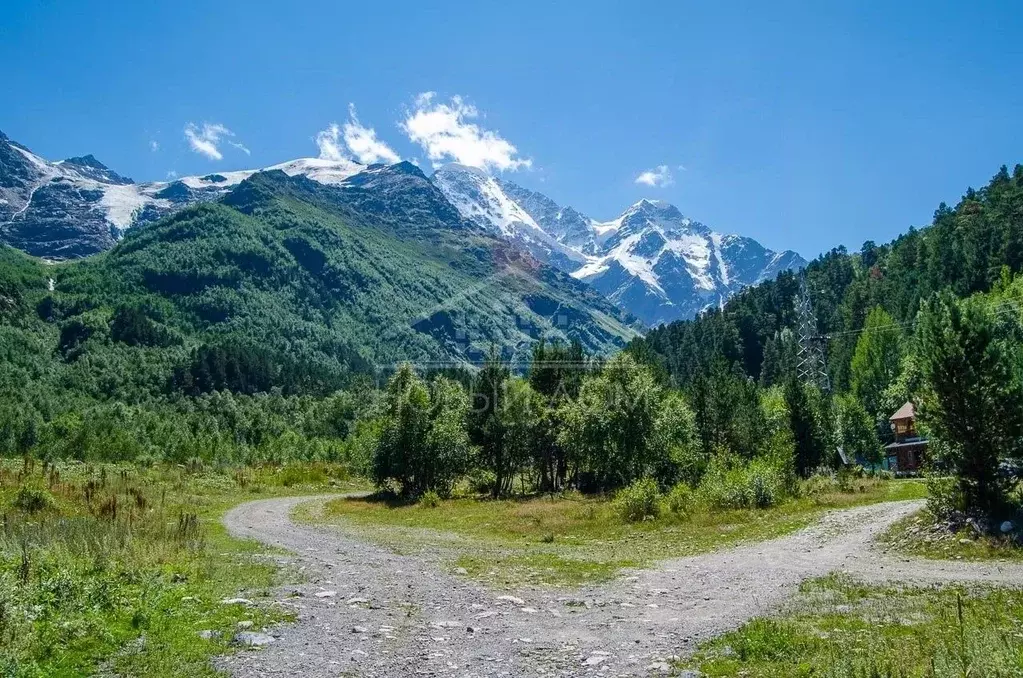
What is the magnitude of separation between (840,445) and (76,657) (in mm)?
97989

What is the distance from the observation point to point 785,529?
96.8 ft

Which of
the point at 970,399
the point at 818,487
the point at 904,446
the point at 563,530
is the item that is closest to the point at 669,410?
the point at 818,487

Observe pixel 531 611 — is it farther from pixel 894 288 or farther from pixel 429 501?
pixel 894 288

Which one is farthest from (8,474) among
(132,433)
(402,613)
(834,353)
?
(834,353)

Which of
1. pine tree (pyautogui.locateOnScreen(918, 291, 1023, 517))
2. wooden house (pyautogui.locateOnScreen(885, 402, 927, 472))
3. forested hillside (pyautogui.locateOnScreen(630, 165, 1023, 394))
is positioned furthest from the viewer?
forested hillside (pyautogui.locateOnScreen(630, 165, 1023, 394))

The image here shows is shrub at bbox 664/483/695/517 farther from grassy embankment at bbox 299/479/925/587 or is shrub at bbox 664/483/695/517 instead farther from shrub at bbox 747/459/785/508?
shrub at bbox 747/459/785/508

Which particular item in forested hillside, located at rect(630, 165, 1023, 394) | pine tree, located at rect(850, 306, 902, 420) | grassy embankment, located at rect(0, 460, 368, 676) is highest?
forested hillside, located at rect(630, 165, 1023, 394)

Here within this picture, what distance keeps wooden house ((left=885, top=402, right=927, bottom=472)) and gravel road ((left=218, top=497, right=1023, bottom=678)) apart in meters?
73.8

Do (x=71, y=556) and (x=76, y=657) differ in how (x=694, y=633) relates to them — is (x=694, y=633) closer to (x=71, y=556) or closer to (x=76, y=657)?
(x=76, y=657)

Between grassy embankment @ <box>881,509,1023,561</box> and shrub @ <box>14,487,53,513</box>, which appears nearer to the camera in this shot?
grassy embankment @ <box>881,509,1023,561</box>

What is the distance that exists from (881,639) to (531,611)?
6.91 meters

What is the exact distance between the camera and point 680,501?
3728 centimetres

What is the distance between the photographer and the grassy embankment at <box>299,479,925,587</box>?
2217 centimetres

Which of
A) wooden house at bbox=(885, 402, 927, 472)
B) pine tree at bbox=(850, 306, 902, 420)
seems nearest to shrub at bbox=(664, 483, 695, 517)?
wooden house at bbox=(885, 402, 927, 472)
